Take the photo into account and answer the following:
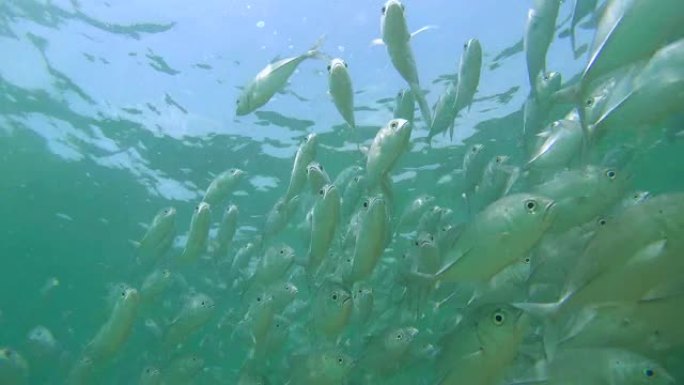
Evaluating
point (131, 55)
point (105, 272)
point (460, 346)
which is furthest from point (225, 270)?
point (105, 272)

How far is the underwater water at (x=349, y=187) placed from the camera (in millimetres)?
3654

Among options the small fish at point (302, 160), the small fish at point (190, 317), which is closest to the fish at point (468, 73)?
the small fish at point (302, 160)

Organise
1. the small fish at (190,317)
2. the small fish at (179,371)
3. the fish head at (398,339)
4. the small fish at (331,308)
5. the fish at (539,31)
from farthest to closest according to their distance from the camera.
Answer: the small fish at (179,371) < the small fish at (190,317) < the fish head at (398,339) < the small fish at (331,308) < the fish at (539,31)

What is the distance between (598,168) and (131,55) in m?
13.5

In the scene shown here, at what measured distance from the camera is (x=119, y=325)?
23.7 feet

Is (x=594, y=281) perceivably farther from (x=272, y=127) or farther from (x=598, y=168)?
(x=272, y=127)

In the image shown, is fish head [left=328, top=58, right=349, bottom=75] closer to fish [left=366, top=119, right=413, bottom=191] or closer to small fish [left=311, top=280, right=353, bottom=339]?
fish [left=366, top=119, right=413, bottom=191]

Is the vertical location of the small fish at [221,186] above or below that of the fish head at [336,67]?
below

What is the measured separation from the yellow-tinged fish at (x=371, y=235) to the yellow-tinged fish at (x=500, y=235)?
3.03 ft

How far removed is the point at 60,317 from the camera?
98.6 feet

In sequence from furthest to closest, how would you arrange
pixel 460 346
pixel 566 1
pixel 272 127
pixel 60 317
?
pixel 60 317
pixel 272 127
pixel 566 1
pixel 460 346

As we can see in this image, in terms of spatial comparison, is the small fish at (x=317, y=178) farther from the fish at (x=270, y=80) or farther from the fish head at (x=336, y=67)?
the fish head at (x=336, y=67)

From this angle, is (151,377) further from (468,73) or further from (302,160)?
(468,73)

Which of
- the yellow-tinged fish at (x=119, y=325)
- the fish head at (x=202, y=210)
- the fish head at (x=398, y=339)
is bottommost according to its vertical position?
the fish head at (x=398, y=339)
